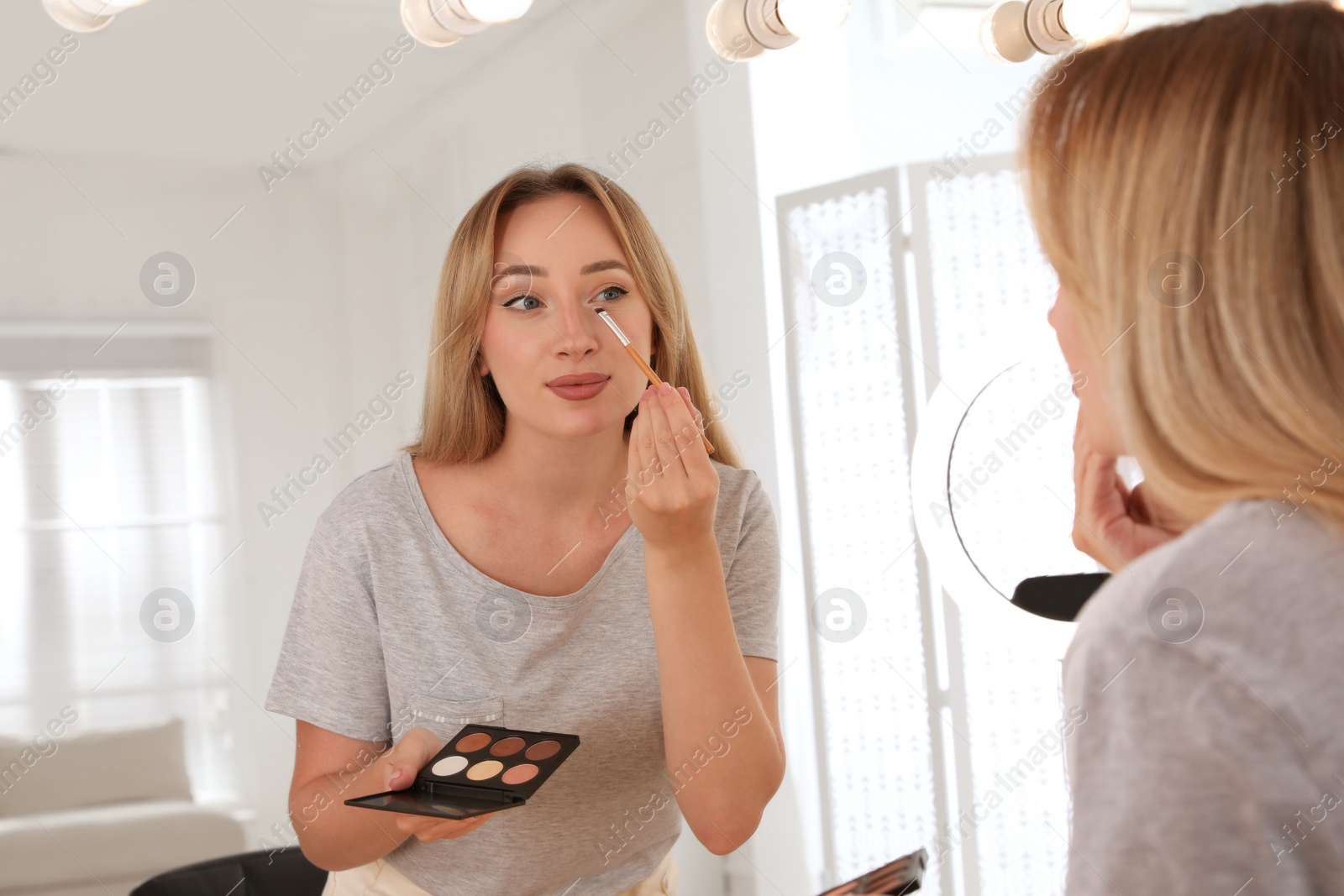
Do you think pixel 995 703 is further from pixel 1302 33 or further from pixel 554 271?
pixel 1302 33

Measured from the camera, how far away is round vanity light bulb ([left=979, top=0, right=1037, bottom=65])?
3.92 feet

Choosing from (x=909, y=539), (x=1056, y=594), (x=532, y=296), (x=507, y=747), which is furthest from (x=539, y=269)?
(x=1056, y=594)

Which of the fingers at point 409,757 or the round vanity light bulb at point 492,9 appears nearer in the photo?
the fingers at point 409,757

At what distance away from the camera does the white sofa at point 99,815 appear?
1.12m

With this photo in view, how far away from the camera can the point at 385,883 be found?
33.1 inches

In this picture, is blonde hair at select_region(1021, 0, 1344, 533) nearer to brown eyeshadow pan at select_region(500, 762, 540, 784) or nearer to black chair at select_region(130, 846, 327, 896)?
brown eyeshadow pan at select_region(500, 762, 540, 784)

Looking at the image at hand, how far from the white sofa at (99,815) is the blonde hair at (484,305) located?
53 cm

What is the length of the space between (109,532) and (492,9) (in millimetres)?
716

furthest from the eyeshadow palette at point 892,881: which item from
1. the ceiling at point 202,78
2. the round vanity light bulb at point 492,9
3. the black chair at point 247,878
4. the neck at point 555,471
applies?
the ceiling at point 202,78

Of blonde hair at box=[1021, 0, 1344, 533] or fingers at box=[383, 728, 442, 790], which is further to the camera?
fingers at box=[383, 728, 442, 790]

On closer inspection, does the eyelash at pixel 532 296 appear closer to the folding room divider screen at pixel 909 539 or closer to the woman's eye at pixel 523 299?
the woman's eye at pixel 523 299

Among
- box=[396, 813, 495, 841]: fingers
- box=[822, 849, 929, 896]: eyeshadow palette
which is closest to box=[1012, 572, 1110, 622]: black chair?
box=[822, 849, 929, 896]: eyeshadow palette

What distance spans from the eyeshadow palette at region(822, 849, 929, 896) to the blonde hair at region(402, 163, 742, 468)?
0.50 meters

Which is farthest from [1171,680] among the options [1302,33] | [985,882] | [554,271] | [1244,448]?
[985,882]
